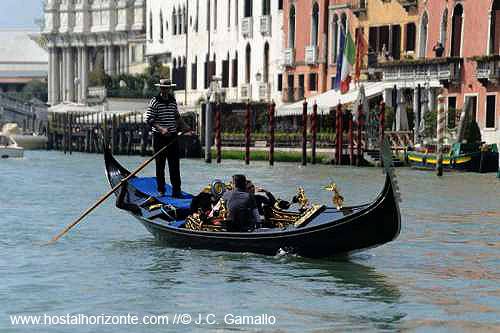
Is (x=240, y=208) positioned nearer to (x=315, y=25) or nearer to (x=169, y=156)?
(x=169, y=156)

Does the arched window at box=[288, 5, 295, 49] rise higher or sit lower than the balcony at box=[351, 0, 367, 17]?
lower

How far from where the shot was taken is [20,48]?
120 m

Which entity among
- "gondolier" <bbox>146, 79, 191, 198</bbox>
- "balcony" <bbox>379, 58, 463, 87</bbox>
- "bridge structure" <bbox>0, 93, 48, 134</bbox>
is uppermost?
"balcony" <bbox>379, 58, 463, 87</bbox>

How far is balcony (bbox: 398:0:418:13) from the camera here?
Result: 4009 cm

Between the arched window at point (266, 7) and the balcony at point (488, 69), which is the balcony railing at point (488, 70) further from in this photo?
the arched window at point (266, 7)

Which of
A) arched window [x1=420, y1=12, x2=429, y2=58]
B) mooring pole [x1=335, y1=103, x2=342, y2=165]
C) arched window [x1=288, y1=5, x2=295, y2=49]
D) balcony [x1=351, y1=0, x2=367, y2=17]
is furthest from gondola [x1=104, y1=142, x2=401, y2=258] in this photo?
arched window [x1=288, y1=5, x2=295, y2=49]

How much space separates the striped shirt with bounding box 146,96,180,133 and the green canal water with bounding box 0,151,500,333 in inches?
58.4

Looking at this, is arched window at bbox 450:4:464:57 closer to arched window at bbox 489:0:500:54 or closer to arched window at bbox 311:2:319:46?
arched window at bbox 489:0:500:54

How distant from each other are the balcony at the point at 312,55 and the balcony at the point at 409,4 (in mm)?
6313

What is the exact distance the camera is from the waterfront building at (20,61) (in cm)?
11531

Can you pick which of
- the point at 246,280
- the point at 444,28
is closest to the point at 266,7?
the point at 444,28

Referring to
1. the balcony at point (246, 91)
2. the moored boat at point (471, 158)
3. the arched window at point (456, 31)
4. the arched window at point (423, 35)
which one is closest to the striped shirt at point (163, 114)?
the moored boat at point (471, 158)

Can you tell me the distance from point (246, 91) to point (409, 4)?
1249 centimetres

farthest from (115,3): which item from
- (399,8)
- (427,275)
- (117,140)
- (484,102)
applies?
(427,275)
